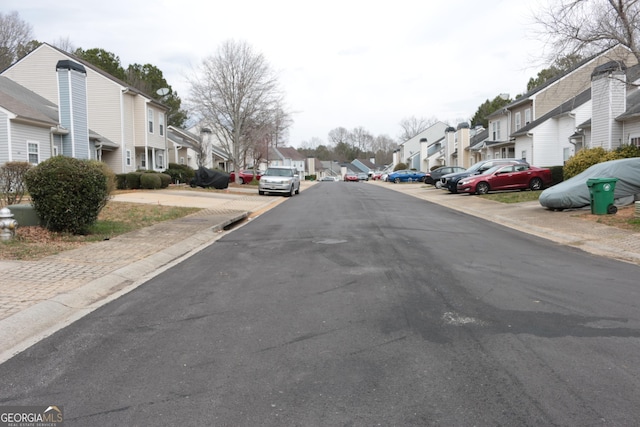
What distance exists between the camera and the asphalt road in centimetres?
345

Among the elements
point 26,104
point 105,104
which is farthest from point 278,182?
point 26,104

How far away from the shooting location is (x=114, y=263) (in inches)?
327

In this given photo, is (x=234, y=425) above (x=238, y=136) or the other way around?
the other way around

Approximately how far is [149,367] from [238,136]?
1224 inches

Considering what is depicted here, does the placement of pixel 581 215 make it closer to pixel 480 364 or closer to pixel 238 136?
pixel 480 364

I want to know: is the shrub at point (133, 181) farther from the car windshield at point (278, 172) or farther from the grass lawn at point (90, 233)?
the grass lawn at point (90, 233)

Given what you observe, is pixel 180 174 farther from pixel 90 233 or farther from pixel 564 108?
pixel 564 108

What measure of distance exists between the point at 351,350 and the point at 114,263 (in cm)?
533

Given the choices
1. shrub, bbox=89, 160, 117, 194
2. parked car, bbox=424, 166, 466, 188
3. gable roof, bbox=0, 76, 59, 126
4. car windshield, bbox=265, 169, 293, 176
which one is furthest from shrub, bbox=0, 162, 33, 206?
parked car, bbox=424, 166, 466, 188

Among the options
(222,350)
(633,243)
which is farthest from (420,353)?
(633,243)

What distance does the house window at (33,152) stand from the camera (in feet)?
76.5

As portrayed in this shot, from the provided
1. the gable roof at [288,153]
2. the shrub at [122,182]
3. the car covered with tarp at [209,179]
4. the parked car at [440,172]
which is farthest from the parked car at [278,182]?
the gable roof at [288,153]

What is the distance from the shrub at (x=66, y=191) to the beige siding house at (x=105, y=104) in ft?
68.0

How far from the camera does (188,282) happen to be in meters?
7.24
